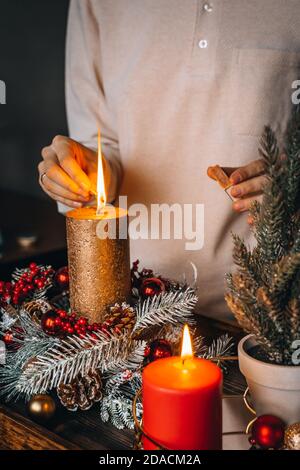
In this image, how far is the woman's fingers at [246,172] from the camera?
99cm

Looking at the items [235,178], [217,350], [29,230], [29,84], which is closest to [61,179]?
[235,178]

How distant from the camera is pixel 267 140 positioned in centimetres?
66

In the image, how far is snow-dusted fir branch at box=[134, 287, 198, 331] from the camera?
85 cm

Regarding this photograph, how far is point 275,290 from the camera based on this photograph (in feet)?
2.14

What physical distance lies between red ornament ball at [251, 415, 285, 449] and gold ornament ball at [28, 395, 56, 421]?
259 millimetres

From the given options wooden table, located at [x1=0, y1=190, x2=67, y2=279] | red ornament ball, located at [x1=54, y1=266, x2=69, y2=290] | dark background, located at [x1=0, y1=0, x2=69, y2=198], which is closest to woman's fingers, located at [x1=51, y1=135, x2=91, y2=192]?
red ornament ball, located at [x1=54, y1=266, x2=69, y2=290]

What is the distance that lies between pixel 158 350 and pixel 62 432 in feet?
0.56

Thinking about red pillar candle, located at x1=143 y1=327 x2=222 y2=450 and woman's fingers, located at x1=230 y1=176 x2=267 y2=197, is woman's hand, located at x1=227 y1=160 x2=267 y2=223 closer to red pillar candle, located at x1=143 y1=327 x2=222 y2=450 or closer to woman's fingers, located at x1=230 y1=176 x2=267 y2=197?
woman's fingers, located at x1=230 y1=176 x2=267 y2=197

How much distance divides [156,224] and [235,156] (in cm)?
27

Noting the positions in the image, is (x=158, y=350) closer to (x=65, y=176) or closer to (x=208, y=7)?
(x=65, y=176)

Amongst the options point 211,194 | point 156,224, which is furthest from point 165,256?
point 211,194

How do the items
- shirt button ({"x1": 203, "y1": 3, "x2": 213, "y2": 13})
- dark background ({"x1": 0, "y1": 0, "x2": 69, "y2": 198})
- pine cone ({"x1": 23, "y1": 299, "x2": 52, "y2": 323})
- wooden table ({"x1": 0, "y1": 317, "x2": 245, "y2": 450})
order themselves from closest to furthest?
wooden table ({"x1": 0, "y1": 317, "x2": 245, "y2": 450}), pine cone ({"x1": 23, "y1": 299, "x2": 52, "y2": 323}), shirt button ({"x1": 203, "y1": 3, "x2": 213, "y2": 13}), dark background ({"x1": 0, "y1": 0, "x2": 69, "y2": 198})

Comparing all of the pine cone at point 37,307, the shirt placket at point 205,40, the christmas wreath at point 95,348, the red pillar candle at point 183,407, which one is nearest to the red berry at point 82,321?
the christmas wreath at point 95,348
